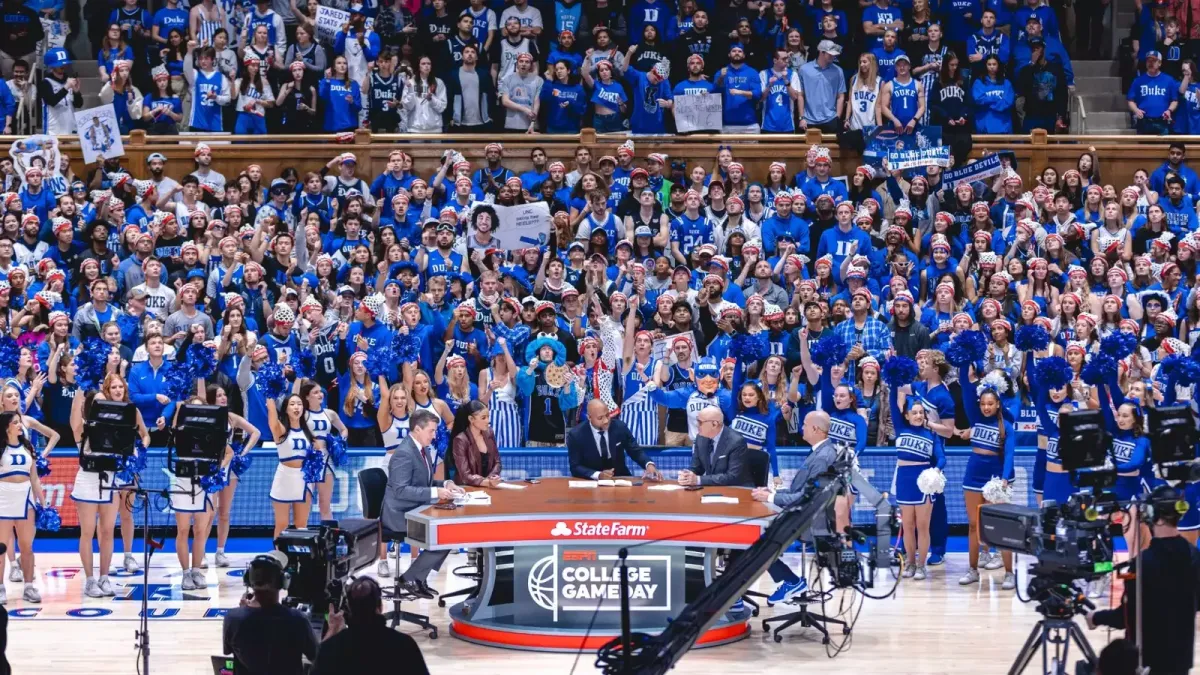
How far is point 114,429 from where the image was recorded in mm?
11664

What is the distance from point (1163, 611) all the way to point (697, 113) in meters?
12.7

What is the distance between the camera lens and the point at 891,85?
20406 millimetres

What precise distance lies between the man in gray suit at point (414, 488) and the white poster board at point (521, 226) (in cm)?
546

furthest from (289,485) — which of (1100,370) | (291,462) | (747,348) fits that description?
(1100,370)

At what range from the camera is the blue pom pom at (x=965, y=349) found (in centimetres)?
1482

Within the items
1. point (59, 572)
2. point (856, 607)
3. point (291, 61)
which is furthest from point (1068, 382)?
point (291, 61)

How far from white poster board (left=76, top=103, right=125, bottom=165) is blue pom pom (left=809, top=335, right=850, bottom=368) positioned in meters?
9.07

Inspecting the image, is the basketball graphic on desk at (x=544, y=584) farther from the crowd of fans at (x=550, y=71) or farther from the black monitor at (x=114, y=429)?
the crowd of fans at (x=550, y=71)

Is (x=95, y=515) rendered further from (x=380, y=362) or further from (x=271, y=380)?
(x=380, y=362)

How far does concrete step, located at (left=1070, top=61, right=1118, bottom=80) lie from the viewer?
77.4 feet

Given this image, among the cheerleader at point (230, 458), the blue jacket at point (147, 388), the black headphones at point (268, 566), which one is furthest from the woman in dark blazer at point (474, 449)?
the black headphones at point (268, 566)

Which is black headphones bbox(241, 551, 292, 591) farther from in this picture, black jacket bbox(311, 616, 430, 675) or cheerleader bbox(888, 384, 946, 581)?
cheerleader bbox(888, 384, 946, 581)

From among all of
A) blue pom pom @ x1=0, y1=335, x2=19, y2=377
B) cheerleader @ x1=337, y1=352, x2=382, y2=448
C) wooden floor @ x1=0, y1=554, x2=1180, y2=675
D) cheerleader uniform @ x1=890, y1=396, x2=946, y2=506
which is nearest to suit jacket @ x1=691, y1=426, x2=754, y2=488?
wooden floor @ x1=0, y1=554, x2=1180, y2=675

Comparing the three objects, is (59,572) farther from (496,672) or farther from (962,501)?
(962,501)
